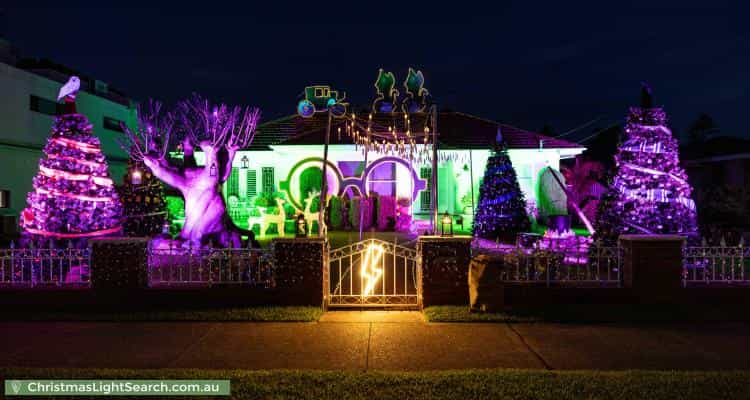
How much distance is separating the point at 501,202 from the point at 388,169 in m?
5.48

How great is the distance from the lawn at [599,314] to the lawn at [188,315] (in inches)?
76.8

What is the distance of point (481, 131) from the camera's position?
23031 mm

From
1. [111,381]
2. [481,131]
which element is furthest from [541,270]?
[481,131]

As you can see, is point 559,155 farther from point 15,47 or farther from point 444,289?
point 15,47

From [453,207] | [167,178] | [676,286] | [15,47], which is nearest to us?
[676,286]

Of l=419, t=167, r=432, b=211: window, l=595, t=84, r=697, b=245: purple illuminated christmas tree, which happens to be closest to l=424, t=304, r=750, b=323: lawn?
l=595, t=84, r=697, b=245: purple illuminated christmas tree

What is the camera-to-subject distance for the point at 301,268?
9.17 metres

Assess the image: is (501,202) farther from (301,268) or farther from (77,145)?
(77,145)

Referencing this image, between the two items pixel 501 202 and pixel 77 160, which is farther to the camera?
pixel 501 202

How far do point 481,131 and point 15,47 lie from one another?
77.4 ft

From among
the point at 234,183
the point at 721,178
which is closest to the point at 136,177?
the point at 234,183

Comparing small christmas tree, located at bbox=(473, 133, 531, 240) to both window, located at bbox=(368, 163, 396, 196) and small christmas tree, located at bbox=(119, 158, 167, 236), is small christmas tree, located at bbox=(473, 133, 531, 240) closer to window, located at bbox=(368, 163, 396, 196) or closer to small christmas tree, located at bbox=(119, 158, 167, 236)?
window, located at bbox=(368, 163, 396, 196)

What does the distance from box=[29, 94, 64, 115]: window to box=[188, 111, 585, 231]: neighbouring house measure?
8401 mm

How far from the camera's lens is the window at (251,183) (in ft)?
73.4
